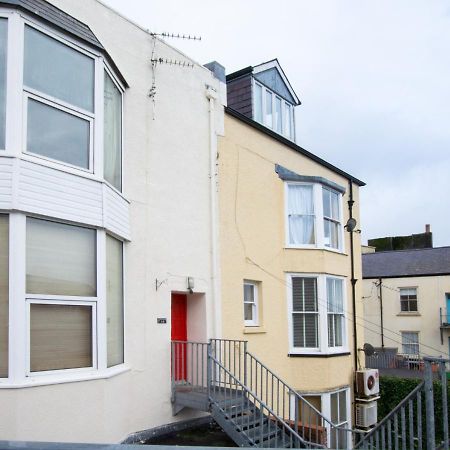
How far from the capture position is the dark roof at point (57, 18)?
7055 mm

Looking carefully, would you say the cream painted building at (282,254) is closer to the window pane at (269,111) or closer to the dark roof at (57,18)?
the window pane at (269,111)

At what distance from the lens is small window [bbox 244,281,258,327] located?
12.6 m

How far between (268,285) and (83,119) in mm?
6725

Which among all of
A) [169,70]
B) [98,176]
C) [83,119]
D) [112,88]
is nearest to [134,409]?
[98,176]

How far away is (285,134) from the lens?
16.4m

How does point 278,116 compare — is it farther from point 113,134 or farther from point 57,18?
point 57,18

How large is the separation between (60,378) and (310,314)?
7899 mm

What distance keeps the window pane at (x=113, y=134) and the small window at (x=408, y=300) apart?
29199mm

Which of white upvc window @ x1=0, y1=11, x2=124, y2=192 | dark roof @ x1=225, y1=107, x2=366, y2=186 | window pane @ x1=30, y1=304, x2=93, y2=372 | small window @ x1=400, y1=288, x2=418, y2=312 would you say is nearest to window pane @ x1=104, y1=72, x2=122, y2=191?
white upvc window @ x1=0, y1=11, x2=124, y2=192

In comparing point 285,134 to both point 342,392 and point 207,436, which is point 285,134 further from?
point 207,436

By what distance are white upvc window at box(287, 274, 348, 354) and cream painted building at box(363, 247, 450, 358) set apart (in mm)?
21690

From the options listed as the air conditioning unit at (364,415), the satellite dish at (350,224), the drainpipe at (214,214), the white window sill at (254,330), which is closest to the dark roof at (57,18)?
the drainpipe at (214,214)

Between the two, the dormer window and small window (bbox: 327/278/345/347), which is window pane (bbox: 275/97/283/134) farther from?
small window (bbox: 327/278/345/347)

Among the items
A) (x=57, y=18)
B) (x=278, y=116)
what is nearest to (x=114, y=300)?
(x=57, y=18)
